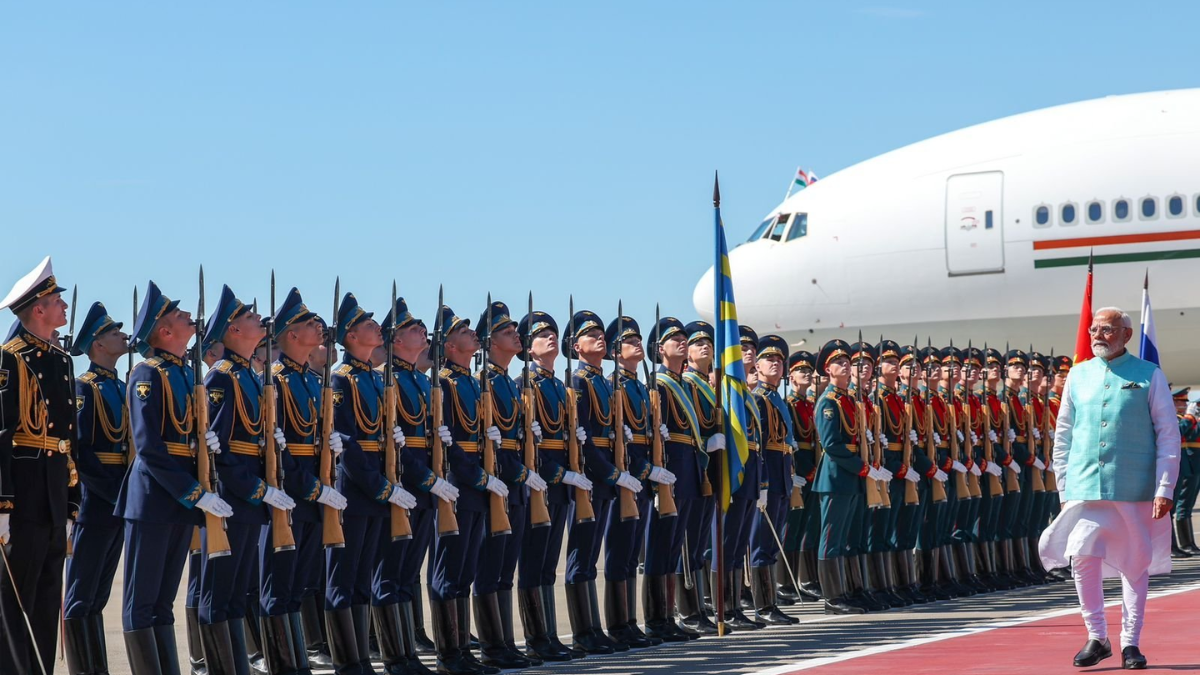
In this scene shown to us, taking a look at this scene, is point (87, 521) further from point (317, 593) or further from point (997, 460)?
point (997, 460)

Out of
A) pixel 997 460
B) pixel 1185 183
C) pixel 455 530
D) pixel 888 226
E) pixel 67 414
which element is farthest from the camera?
pixel 888 226

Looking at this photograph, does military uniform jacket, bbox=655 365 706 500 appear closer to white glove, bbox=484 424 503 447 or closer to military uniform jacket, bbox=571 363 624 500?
military uniform jacket, bbox=571 363 624 500

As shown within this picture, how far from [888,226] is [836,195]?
0.83 metres

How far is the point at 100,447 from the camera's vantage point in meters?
8.34

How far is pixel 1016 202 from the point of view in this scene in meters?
19.7

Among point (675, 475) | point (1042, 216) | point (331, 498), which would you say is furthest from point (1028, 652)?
point (1042, 216)

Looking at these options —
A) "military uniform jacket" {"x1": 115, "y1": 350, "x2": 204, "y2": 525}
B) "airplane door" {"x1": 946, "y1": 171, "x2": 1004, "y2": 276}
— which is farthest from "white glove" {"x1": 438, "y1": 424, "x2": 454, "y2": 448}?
"airplane door" {"x1": 946, "y1": 171, "x2": 1004, "y2": 276}

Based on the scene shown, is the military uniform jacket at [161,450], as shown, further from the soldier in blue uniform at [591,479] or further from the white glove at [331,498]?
the soldier in blue uniform at [591,479]

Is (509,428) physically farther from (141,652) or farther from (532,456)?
(141,652)

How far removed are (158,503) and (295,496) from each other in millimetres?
790

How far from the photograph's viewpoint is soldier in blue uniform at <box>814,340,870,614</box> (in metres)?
11.8

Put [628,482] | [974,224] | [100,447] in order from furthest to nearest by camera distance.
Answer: [974,224] → [628,482] → [100,447]

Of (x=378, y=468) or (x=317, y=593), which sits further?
(x=317, y=593)

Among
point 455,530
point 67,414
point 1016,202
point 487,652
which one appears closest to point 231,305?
point 67,414
